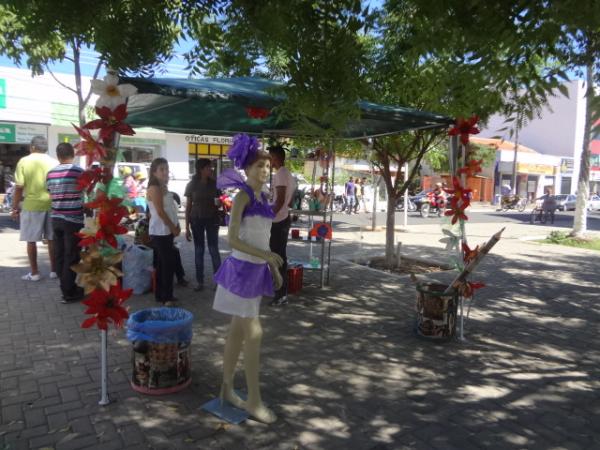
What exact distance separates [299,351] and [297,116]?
7.03 ft

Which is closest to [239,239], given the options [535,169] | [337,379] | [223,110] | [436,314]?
[337,379]

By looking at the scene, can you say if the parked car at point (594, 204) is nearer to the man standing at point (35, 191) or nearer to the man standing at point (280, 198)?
the man standing at point (280, 198)

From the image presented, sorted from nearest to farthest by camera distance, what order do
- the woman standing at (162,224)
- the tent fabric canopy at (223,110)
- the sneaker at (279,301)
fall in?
the tent fabric canopy at (223,110) → the woman standing at (162,224) → the sneaker at (279,301)

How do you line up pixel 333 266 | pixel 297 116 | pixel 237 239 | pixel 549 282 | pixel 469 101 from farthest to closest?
pixel 333 266 < pixel 549 282 < pixel 297 116 < pixel 469 101 < pixel 237 239

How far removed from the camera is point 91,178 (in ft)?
10.4

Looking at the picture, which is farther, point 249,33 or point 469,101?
point 469,101

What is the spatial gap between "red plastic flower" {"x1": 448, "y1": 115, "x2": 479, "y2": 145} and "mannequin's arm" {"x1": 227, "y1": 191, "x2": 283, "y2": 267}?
9.04 feet

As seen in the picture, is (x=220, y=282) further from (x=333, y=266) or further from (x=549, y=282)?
(x=549, y=282)

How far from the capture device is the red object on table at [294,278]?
21.2 ft

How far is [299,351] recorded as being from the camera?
4461mm

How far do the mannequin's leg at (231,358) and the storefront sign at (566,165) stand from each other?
47.4 meters

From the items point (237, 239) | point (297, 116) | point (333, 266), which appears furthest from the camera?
point (333, 266)

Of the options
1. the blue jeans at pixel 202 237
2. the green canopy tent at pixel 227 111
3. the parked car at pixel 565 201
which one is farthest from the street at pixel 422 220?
the blue jeans at pixel 202 237

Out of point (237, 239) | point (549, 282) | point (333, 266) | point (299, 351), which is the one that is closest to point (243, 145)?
point (237, 239)
